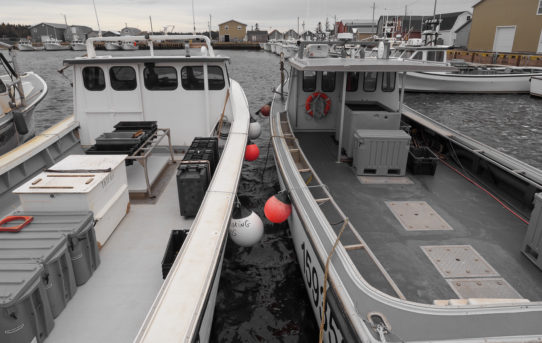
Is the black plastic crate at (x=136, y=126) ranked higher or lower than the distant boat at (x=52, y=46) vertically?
lower

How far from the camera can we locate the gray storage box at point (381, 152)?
587 cm

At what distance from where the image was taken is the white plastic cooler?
3547mm

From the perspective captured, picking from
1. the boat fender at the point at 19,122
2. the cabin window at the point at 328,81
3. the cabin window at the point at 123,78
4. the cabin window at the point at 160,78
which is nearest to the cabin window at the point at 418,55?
the cabin window at the point at 328,81

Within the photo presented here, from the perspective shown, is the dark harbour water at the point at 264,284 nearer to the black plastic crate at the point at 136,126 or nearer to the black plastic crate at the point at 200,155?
the black plastic crate at the point at 200,155

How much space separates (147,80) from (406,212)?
530 cm

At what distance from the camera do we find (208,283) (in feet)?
9.02

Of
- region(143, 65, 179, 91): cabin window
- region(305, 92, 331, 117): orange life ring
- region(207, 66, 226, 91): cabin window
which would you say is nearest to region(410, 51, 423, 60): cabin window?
region(305, 92, 331, 117): orange life ring

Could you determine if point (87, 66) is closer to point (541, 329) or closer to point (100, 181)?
point (100, 181)

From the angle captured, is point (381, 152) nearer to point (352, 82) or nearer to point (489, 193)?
point (489, 193)

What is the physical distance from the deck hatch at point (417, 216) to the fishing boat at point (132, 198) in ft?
7.81

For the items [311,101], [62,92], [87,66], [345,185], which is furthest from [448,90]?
[62,92]

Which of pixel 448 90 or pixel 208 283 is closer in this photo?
pixel 208 283

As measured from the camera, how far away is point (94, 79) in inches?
267

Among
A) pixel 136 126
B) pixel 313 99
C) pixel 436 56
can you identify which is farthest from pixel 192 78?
pixel 436 56
